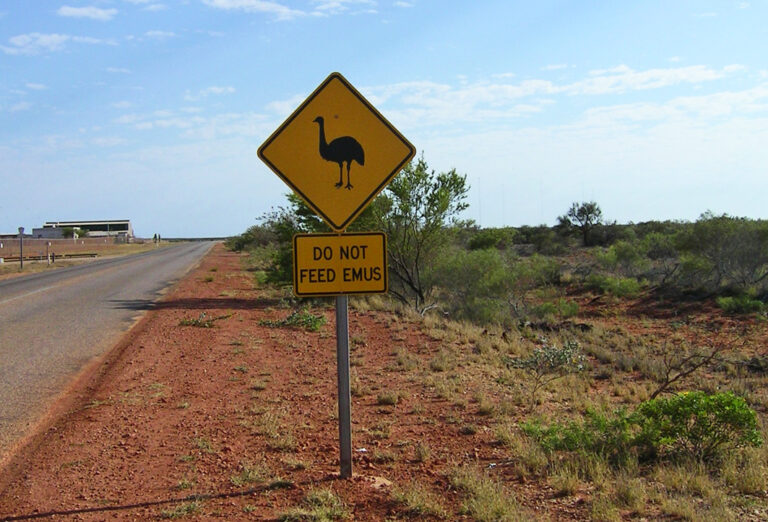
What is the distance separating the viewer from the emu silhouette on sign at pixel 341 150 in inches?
200

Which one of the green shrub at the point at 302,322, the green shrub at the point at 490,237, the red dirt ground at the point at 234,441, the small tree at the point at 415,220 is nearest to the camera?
the red dirt ground at the point at 234,441

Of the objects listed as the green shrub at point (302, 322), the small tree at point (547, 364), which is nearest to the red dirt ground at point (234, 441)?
the small tree at point (547, 364)

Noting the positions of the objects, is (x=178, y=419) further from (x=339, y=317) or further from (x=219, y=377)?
(x=339, y=317)

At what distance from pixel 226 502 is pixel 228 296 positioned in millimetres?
18107

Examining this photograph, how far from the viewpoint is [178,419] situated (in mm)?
7102

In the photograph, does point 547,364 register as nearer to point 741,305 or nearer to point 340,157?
point 340,157

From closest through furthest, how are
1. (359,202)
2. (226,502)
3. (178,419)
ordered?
1. (226,502)
2. (359,202)
3. (178,419)

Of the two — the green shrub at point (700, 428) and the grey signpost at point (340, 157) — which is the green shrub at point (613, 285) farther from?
the grey signpost at point (340, 157)

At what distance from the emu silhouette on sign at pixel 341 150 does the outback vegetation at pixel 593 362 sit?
2.35m

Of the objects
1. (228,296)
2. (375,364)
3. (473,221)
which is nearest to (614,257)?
(473,221)

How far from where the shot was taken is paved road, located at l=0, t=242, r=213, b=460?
8.21 m

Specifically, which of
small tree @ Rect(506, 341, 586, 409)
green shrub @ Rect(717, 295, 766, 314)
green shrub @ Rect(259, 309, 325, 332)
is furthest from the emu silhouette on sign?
green shrub @ Rect(717, 295, 766, 314)

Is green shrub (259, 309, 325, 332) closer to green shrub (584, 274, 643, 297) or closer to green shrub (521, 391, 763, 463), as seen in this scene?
green shrub (521, 391, 763, 463)

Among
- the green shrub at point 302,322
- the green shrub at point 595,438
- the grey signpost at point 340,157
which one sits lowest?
the green shrub at point 595,438
